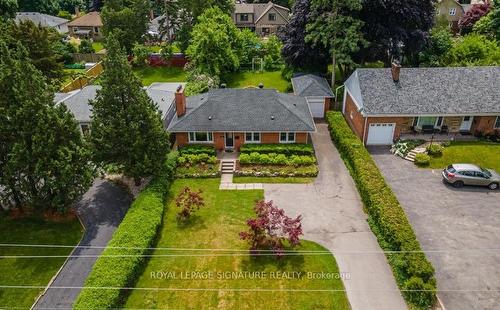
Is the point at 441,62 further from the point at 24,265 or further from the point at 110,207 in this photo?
the point at 24,265

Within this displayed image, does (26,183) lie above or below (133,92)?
below

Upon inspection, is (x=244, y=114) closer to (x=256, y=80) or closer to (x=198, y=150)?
(x=198, y=150)

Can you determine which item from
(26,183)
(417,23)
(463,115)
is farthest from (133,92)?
(417,23)

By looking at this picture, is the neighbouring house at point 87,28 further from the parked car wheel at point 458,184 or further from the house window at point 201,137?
the parked car wheel at point 458,184

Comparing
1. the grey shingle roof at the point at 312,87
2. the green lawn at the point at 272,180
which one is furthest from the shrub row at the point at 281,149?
the grey shingle roof at the point at 312,87

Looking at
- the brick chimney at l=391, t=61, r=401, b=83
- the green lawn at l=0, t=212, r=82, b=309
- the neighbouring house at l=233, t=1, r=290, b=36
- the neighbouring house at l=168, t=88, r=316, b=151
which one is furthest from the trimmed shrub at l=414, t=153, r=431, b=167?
the neighbouring house at l=233, t=1, r=290, b=36

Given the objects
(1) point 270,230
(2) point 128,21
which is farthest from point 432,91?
(2) point 128,21
